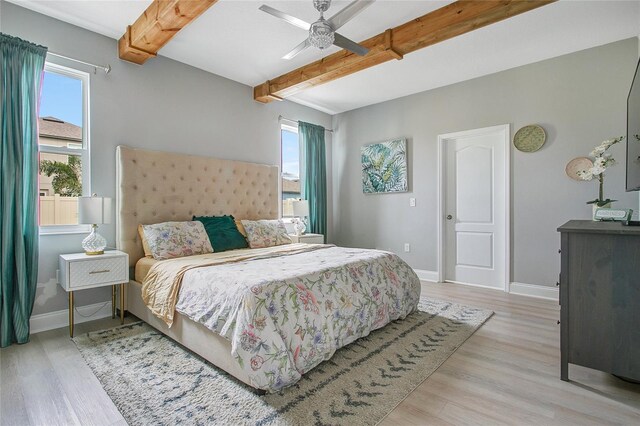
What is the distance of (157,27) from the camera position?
2.62 m

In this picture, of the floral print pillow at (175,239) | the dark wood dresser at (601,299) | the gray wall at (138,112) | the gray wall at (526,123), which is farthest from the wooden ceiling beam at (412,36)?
the floral print pillow at (175,239)

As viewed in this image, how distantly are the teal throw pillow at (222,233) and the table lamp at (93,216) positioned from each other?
→ 3.03 feet

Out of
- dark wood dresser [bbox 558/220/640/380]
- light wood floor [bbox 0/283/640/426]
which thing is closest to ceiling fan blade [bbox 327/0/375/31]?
dark wood dresser [bbox 558/220/640/380]

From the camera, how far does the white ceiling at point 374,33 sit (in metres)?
2.68

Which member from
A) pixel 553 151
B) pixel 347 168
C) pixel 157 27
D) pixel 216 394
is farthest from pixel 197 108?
pixel 553 151

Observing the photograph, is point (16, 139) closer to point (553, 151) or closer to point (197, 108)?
point (197, 108)

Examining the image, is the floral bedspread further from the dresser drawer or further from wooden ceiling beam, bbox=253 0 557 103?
wooden ceiling beam, bbox=253 0 557 103

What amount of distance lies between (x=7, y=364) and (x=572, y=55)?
5.70 m

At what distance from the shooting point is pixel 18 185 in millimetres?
2508

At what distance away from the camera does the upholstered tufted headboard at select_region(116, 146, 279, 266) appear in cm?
313

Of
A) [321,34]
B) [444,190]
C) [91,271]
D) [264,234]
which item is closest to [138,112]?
[91,271]

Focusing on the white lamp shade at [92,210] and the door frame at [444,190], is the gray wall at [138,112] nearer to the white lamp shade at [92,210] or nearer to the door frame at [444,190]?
the white lamp shade at [92,210]

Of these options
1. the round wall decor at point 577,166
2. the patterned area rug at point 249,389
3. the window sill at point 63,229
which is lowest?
the patterned area rug at point 249,389

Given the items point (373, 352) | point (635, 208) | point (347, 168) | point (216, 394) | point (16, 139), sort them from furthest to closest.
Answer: point (347, 168), point (635, 208), point (16, 139), point (373, 352), point (216, 394)
